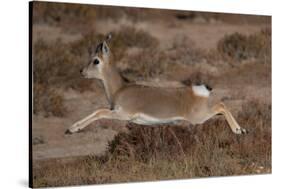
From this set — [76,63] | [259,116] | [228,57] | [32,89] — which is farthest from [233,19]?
[32,89]

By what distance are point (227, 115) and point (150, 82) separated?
0.80 meters

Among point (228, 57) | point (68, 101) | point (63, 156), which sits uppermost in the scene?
point (228, 57)

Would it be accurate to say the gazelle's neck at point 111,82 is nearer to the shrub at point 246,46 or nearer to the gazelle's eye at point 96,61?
the gazelle's eye at point 96,61

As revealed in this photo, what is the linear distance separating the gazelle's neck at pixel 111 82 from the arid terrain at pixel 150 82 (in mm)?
56

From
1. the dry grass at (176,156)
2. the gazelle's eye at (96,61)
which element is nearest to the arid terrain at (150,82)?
the dry grass at (176,156)

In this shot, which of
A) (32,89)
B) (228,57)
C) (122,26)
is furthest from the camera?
(228,57)

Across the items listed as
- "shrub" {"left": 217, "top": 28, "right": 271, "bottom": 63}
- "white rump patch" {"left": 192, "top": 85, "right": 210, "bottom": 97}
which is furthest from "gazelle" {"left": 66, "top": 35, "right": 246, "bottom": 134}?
"shrub" {"left": 217, "top": 28, "right": 271, "bottom": 63}

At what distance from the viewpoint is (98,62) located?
5.52 metres

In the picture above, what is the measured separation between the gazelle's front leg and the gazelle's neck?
78 millimetres

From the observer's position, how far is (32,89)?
5.22m

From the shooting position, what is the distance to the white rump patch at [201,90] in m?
5.83

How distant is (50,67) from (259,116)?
203 centimetres

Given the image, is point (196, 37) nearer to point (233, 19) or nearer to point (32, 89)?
point (233, 19)

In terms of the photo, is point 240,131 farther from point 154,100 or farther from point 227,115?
point 154,100
